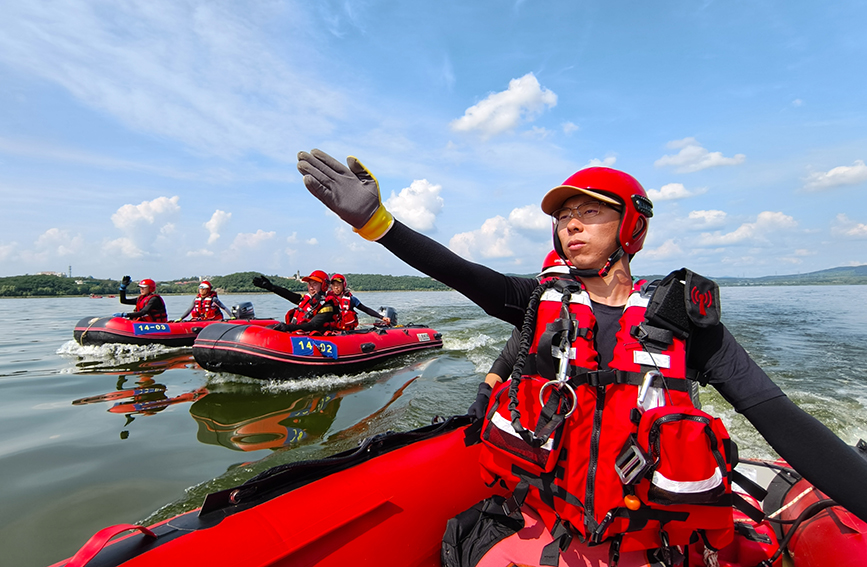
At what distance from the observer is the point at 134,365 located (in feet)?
28.3

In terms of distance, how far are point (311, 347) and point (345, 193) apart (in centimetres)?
650

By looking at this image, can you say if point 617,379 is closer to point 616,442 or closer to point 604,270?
point 616,442

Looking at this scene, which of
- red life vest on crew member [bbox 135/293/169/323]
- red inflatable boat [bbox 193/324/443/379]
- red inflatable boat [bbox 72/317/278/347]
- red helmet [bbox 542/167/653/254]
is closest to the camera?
red helmet [bbox 542/167/653/254]

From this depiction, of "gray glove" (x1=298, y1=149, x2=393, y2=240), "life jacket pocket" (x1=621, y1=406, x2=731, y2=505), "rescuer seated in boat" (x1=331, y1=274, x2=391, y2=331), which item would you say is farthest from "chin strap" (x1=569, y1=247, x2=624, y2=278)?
"rescuer seated in boat" (x1=331, y1=274, x2=391, y2=331)

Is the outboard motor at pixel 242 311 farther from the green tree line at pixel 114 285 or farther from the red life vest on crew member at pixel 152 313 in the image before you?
the green tree line at pixel 114 285

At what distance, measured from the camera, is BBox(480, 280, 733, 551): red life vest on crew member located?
1.17m

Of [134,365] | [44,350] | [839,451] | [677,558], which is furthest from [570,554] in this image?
[44,350]

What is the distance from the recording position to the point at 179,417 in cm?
529

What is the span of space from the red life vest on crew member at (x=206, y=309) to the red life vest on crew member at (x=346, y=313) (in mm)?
5126

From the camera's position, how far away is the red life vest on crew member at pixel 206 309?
1182 centimetres

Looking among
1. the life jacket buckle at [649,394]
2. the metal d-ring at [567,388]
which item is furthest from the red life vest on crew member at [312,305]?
the life jacket buckle at [649,394]

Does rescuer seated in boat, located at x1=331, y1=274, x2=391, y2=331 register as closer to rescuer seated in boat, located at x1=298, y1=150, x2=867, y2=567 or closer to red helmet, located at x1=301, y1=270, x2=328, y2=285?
red helmet, located at x1=301, y1=270, x2=328, y2=285

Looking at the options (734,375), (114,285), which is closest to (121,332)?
(734,375)

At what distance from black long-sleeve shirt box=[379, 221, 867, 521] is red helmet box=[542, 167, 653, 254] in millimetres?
287
